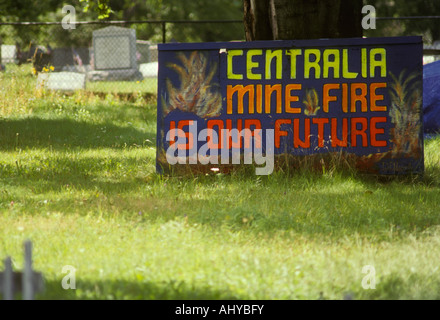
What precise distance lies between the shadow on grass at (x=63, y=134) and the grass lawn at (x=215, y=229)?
82cm

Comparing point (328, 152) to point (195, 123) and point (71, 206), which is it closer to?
point (195, 123)

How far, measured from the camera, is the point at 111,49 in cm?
2231

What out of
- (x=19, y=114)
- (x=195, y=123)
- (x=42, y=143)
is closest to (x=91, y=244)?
(x=195, y=123)

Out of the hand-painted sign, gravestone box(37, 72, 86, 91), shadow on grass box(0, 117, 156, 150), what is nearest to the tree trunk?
the hand-painted sign

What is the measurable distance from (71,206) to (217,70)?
2.38m

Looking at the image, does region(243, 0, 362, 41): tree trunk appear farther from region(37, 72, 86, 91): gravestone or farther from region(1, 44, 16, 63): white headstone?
region(1, 44, 16, 63): white headstone

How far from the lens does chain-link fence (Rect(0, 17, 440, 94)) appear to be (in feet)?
54.9

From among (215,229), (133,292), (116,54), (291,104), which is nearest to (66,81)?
(116,54)

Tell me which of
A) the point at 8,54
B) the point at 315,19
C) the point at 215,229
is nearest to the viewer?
the point at 215,229

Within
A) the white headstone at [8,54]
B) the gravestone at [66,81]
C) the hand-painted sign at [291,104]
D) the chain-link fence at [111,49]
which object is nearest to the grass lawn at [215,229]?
the hand-painted sign at [291,104]

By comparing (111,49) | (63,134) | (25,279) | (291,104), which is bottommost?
(25,279)

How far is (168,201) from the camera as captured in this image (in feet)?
19.4

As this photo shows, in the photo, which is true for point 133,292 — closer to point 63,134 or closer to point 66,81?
point 63,134

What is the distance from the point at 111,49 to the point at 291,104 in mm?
16295
